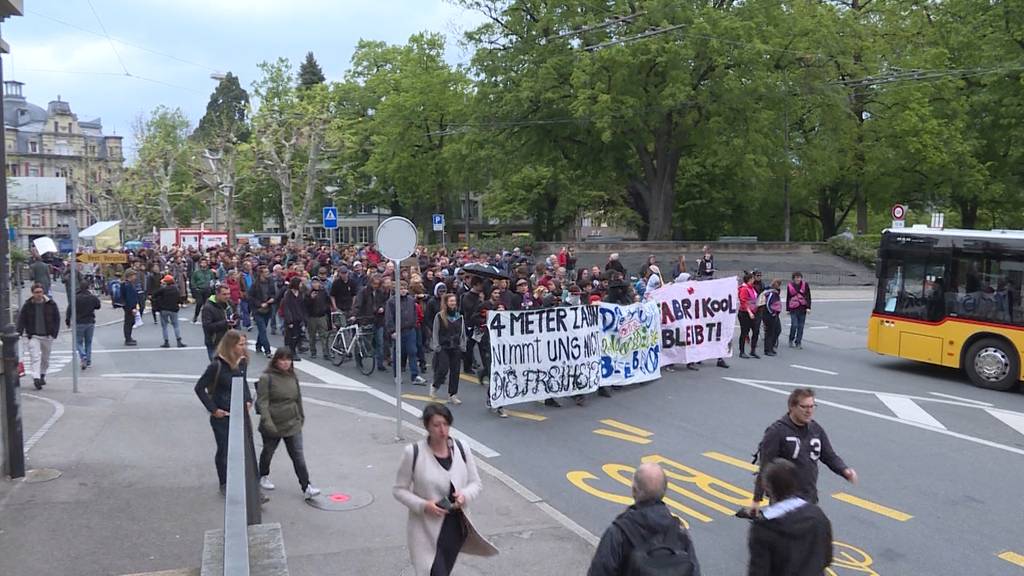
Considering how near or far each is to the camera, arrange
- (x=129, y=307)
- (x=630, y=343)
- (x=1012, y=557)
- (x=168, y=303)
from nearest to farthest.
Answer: (x=1012, y=557)
(x=630, y=343)
(x=168, y=303)
(x=129, y=307)

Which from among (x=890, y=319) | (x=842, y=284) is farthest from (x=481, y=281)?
(x=842, y=284)

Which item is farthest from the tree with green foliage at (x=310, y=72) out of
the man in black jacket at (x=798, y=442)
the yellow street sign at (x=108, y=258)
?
the man in black jacket at (x=798, y=442)

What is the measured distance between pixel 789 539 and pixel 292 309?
1339cm

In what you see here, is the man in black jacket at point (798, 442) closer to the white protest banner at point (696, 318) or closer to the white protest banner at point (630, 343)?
the white protest banner at point (630, 343)

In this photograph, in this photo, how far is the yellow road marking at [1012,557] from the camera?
22.1 feet

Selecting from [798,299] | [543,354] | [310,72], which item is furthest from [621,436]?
[310,72]

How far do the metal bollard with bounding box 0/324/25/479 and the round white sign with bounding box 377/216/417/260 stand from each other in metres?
4.28

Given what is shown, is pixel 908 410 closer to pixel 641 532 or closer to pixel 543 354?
pixel 543 354

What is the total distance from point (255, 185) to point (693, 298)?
181 feet

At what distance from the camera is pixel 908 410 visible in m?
12.3

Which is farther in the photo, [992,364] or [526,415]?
[992,364]

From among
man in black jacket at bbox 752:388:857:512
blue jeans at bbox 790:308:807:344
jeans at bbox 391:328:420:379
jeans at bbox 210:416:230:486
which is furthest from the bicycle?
man in black jacket at bbox 752:388:857:512

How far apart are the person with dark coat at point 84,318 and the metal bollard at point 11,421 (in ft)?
22.7

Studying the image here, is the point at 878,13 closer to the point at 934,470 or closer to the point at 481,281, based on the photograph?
the point at 481,281
